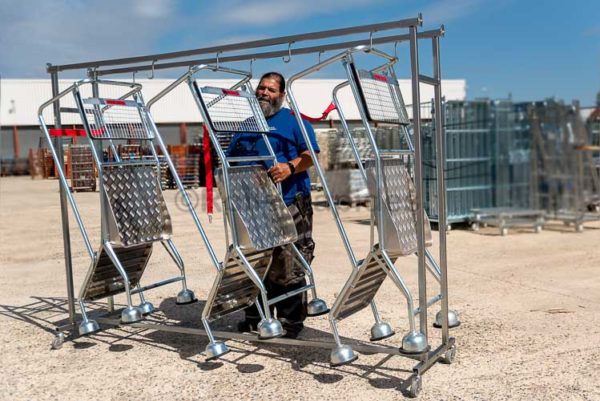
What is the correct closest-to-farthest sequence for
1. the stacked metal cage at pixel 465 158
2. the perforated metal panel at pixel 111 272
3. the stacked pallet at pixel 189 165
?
the perforated metal panel at pixel 111 272 < the stacked metal cage at pixel 465 158 < the stacked pallet at pixel 189 165

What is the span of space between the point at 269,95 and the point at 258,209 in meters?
1.01

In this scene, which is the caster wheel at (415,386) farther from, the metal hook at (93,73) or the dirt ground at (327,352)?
the metal hook at (93,73)

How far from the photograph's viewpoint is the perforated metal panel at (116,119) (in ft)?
16.1

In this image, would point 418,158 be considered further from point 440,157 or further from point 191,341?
point 191,341

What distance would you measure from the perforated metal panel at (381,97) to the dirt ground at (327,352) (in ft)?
5.50

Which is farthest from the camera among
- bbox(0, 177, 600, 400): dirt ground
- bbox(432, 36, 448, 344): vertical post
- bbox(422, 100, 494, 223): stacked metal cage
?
bbox(422, 100, 494, 223): stacked metal cage

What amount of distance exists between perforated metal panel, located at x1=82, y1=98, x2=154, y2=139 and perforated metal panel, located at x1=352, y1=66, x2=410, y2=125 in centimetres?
206

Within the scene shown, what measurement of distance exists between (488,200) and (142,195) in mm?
8125

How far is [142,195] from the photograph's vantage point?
511cm

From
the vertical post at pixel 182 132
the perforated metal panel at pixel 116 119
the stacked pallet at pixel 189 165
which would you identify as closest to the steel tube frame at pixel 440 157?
the perforated metal panel at pixel 116 119

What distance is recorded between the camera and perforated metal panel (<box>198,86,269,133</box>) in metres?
4.45

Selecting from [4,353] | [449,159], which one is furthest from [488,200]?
[4,353]

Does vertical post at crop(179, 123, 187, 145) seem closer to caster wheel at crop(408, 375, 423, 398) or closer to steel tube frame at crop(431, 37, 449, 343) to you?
steel tube frame at crop(431, 37, 449, 343)

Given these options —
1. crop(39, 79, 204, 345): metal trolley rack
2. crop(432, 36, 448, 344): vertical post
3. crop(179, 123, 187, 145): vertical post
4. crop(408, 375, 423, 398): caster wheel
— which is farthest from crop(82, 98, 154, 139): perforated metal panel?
crop(179, 123, 187, 145): vertical post
